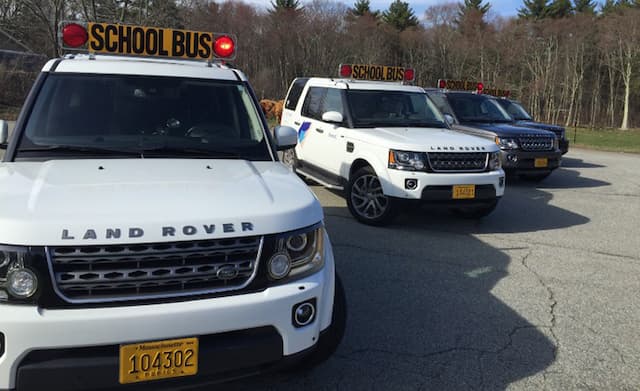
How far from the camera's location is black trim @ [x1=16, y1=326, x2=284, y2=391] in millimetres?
2156

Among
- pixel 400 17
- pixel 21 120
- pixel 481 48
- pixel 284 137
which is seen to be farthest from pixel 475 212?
pixel 400 17

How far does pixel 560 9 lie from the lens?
60.5 metres

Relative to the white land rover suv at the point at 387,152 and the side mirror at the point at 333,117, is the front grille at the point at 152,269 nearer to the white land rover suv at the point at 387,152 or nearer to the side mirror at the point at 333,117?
the white land rover suv at the point at 387,152

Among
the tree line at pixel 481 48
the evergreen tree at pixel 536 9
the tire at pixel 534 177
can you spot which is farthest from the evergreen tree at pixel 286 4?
the tire at pixel 534 177

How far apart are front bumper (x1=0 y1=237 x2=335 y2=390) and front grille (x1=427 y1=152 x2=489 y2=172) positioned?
426cm

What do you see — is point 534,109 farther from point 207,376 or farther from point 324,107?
point 207,376

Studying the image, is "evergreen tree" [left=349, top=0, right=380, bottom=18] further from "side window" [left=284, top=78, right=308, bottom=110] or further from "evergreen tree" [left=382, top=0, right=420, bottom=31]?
"side window" [left=284, top=78, right=308, bottom=110]

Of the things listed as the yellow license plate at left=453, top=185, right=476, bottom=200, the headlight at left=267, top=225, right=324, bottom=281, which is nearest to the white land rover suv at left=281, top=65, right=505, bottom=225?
the yellow license plate at left=453, top=185, right=476, bottom=200

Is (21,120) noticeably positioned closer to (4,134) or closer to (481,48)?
(4,134)

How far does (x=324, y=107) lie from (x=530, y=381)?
573cm

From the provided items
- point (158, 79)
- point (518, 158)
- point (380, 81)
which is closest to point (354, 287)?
point (158, 79)

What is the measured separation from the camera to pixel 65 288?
2266 mm

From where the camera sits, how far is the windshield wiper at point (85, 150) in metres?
3.36

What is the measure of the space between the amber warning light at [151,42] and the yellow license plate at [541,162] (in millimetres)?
7575
